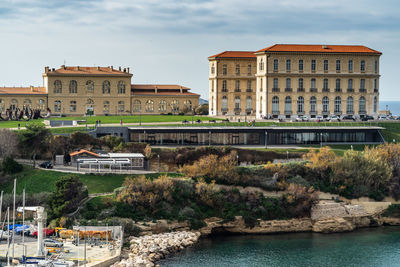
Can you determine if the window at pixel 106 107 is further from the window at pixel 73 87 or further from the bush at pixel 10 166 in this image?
the bush at pixel 10 166

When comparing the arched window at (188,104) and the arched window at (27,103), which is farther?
the arched window at (188,104)

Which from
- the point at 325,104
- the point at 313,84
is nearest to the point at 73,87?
the point at 313,84

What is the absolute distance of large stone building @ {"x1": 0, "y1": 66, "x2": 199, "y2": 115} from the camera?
364 feet

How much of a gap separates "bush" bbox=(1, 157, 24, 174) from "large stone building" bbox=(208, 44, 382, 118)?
→ 43.4 meters

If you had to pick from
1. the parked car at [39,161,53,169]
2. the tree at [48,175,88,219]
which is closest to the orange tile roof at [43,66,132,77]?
the parked car at [39,161,53,169]

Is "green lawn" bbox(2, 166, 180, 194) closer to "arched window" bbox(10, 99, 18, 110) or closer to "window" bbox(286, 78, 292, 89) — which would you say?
"window" bbox(286, 78, 292, 89)

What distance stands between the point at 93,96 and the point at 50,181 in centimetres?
5021

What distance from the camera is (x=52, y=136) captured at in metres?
74.1

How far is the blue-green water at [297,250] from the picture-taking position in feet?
171

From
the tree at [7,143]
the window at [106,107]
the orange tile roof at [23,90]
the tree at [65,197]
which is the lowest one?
the tree at [65,197]

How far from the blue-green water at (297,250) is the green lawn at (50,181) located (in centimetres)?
1129

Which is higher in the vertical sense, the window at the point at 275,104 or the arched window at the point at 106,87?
the arched window at the point at 106,87

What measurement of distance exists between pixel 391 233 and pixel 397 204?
21.5 ft

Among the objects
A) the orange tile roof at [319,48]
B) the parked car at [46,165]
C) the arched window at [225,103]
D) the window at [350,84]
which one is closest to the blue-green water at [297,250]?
the parked car at [46,165]
